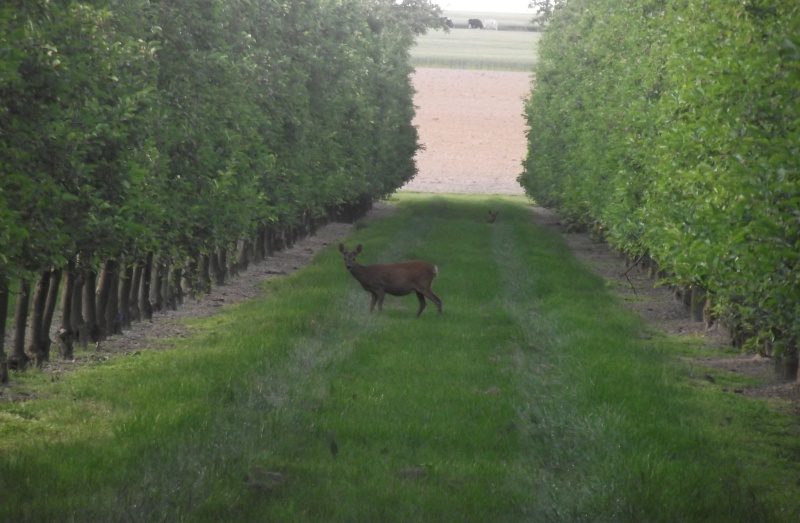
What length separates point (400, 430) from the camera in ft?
39.8

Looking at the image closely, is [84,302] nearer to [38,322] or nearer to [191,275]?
[38,322]

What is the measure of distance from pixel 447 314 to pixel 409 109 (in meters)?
51.7

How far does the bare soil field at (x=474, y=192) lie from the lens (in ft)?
63.0

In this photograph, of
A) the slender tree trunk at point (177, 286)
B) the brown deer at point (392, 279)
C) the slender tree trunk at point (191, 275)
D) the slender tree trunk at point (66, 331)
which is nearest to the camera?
the slender tree trunk at point (66, 331)

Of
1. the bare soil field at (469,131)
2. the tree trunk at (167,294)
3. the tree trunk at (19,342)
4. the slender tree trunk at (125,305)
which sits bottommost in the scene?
the bare soil field at (469,131)

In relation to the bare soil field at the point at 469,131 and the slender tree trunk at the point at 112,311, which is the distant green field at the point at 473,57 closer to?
the bare soil field at the point at 469,131

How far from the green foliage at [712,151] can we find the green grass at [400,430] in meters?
1.65

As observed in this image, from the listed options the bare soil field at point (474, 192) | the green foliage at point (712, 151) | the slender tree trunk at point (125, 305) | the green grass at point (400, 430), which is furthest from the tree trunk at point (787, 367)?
the slender tree trunk at point (125, 305)

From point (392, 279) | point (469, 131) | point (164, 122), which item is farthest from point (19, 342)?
point (469, 131)

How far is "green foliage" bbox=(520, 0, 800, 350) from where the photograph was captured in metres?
11.7

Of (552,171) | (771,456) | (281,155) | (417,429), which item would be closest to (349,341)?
(417,429)

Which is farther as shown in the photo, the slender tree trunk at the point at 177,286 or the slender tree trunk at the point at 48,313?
the slender tree trunk at the point at 177,286

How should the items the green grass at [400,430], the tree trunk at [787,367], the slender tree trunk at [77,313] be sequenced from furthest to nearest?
the slender tree trunk at [77,313], the tree trunk at [787,367], the green grass at [400,430]

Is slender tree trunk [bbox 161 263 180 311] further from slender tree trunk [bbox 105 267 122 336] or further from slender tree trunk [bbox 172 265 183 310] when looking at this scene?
slender tree trunk [bbox 105 267 122 336]
